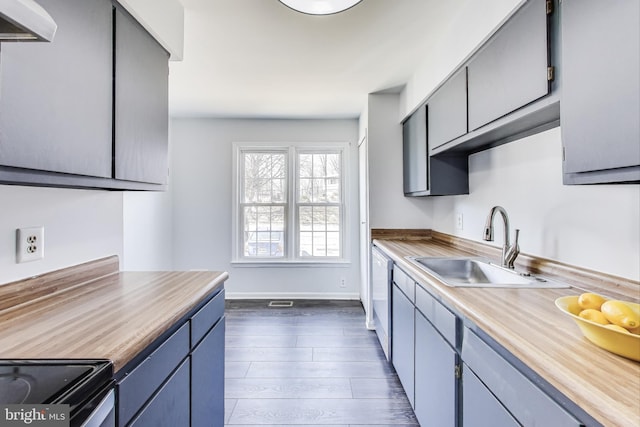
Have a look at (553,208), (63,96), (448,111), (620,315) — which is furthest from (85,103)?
(553,208)

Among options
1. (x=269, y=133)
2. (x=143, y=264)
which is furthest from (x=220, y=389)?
(x=269, y=133)

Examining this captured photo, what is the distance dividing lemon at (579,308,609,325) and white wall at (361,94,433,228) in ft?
8.08

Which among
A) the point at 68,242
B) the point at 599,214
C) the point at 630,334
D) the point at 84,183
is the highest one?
the point at 84,183

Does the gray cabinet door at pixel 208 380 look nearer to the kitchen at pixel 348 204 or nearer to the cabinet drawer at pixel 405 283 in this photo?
the kitchen at pixel 348 204

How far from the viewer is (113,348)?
84 cm

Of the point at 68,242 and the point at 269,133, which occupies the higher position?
the point at 269,133

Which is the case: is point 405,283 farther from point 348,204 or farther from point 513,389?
point 348,204

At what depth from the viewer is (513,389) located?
34.1 inches

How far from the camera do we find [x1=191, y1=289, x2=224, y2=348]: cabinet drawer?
4.36ft

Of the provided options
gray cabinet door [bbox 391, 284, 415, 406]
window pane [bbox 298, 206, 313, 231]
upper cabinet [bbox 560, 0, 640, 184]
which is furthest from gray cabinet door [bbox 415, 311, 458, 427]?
window pane [bbox 298, 206, 313, 231]

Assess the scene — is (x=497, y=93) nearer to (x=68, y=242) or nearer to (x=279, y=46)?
(x=279, y=46)

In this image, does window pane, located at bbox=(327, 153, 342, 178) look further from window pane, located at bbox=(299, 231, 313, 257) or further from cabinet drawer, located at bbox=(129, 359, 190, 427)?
cabinet drawer, located at bbox=(129, 359, 190, 427)

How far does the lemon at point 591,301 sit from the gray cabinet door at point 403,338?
100 cm

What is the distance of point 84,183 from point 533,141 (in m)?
2.09
